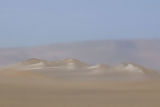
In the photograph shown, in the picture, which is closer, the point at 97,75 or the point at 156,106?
the point at 156,106

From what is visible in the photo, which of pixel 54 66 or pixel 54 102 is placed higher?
pixel 54 66

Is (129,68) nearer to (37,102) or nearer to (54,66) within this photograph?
(54,66)

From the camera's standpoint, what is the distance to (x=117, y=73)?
1628 inches

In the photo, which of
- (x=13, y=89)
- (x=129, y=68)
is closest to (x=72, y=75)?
(x=129, y=68)

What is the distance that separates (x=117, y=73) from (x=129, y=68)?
1931 mm

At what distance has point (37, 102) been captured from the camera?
55.0ft

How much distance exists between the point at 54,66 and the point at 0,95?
28850 mm

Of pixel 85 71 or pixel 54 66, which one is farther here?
pixel 54 66

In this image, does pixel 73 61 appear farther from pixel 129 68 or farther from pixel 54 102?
pixel 54 102

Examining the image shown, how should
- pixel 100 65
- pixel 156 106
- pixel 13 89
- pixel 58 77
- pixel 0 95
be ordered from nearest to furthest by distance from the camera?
1. pixel 156 106
2. pixel 0 95
3. pixel 13 89
4. pixel 58 77
5. pixel 100 65

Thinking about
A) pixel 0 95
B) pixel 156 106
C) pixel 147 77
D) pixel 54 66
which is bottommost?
pixel 156 106

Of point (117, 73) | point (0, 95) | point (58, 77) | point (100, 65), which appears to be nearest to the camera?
point (0, 95)

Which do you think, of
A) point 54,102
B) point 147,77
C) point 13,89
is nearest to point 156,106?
point 54,102

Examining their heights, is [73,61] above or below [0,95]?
above
